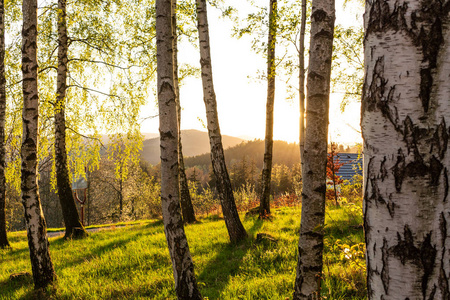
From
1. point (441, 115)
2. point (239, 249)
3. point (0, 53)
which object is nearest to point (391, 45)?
point (441, 115)

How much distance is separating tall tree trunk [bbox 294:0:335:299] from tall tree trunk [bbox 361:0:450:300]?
149cm

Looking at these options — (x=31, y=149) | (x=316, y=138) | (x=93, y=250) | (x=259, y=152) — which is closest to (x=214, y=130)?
(x=31, y=149)

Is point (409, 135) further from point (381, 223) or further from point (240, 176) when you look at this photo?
point (240, 176)

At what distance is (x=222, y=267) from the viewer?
4.82 m

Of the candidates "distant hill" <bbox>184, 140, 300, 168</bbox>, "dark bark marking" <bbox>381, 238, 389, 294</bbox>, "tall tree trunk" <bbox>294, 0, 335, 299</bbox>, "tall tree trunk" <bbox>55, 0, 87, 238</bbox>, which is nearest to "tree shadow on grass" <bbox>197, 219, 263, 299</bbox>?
"tall tree trunk" <bbox>294, 0, 335, 299</bbox>

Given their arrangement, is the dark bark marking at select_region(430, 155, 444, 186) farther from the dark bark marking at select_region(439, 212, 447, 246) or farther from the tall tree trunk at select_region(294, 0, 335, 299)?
the tall tree trunk at select_region(294, 0, 335, 299)

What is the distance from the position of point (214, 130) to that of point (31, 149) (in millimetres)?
3214

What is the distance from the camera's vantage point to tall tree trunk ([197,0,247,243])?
5.88m

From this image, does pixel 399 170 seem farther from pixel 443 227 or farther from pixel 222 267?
pixel 222 267

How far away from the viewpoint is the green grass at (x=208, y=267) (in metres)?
3.66

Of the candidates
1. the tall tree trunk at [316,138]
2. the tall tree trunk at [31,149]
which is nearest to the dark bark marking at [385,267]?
the tall tree trunk at [316,138]

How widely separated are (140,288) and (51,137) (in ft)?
21.8

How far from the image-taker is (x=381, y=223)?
0.99m

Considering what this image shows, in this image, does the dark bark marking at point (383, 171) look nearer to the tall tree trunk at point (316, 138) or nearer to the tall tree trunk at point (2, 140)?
the tall tree trunk at point (316, 138)
